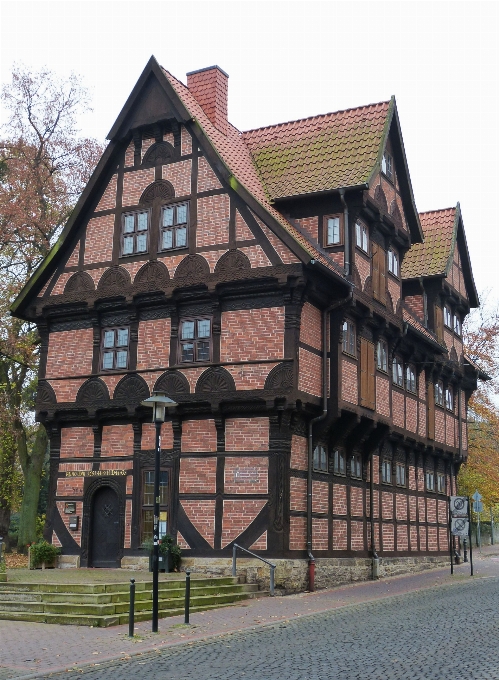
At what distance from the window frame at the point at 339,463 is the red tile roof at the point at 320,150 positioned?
721 centimetres

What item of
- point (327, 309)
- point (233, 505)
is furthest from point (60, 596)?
point (327, 309)

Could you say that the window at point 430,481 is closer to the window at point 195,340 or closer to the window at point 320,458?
the window at point 320,458

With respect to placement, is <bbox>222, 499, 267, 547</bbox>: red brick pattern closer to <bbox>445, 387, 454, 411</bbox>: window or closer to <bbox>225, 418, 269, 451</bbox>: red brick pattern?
<bbox>225, 418, 269, 451</bbox>: red brick pattern

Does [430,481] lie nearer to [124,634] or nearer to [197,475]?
[197,475]

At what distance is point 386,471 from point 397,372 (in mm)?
3225

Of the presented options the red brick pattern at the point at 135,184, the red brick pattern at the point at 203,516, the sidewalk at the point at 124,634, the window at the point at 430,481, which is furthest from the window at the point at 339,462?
the window at the point at 430,481

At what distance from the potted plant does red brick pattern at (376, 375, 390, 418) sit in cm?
1010

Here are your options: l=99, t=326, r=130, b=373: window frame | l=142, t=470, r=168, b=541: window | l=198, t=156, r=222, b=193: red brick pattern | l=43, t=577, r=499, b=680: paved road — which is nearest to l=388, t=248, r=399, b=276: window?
l=198, t=156, r=222, b=193: red brick pattern

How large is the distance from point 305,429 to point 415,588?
5365mm

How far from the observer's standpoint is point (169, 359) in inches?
956

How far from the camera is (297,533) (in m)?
22.9

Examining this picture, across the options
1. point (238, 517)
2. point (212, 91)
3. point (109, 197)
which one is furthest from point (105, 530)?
point (212, 91)

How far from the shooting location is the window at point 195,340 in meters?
23.9

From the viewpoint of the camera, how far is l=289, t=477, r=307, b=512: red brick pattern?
893 inches
